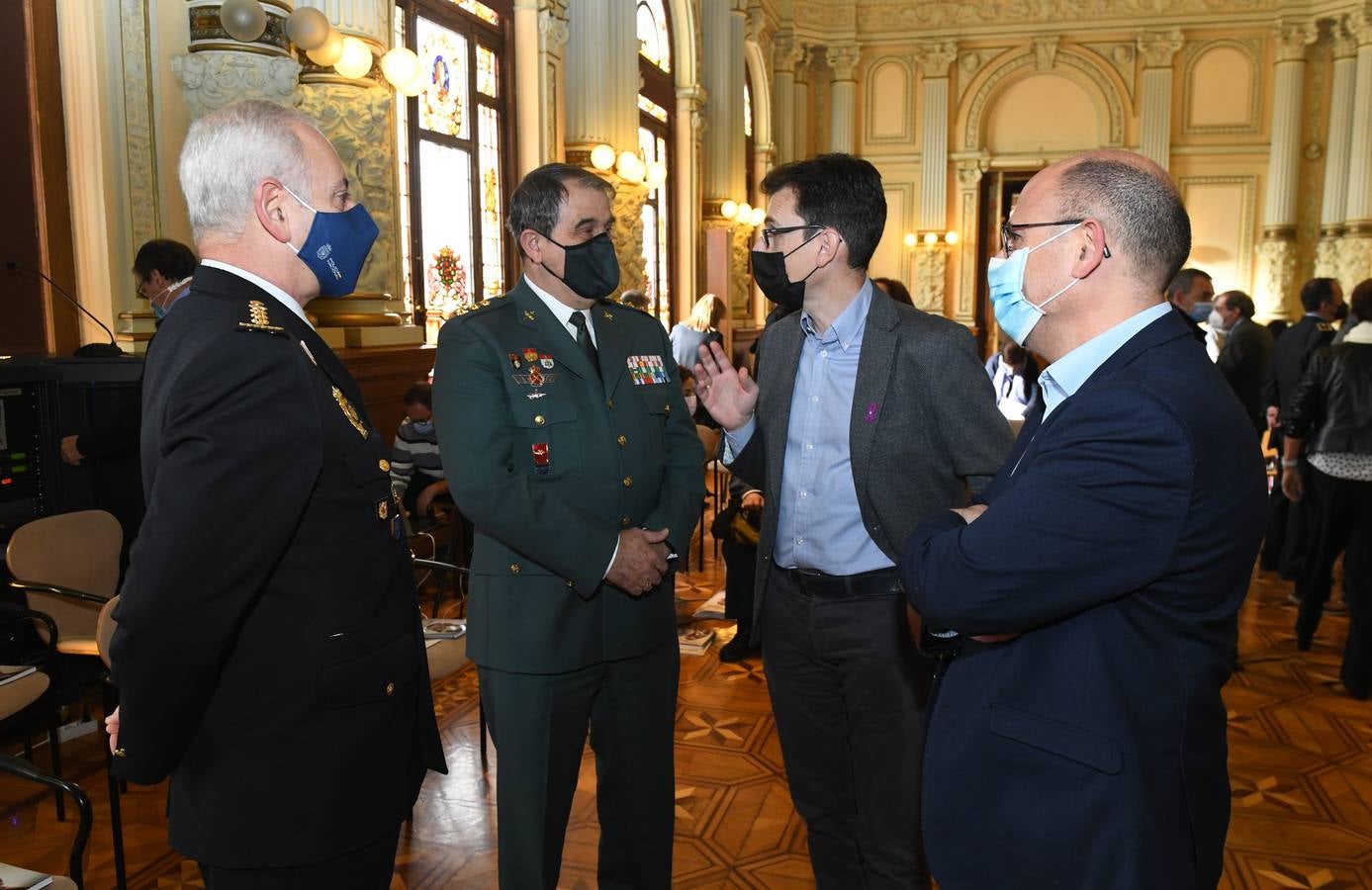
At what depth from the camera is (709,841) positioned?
9.70ft

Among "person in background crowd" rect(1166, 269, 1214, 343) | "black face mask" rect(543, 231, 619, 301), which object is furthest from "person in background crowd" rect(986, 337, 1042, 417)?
"black face mask" rect(543, 231, 619, 301)

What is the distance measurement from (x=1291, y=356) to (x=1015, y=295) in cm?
506

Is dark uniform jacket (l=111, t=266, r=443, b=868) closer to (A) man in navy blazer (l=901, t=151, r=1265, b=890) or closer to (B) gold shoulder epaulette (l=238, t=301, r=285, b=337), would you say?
(B) gold shoulder epaulette (l=238, t=301, r=285, b=337)

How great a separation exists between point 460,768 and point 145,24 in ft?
12.5

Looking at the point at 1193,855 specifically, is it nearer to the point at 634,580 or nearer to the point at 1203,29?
the point at 634,580

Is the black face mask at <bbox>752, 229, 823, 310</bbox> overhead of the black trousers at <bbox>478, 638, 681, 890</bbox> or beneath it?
overhead

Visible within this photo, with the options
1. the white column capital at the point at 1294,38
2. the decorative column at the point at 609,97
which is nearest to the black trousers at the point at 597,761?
the decorative column at the point at 609,97

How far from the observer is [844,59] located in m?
16.6

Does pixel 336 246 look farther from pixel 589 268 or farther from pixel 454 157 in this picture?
pixel 454 157

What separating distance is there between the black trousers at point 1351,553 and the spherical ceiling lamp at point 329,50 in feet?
16.9

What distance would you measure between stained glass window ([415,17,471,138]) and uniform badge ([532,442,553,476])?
568cm

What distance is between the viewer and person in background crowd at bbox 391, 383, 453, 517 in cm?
534

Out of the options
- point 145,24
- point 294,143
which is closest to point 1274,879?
point 294,143

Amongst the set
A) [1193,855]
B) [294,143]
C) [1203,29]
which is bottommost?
[1193,855]
